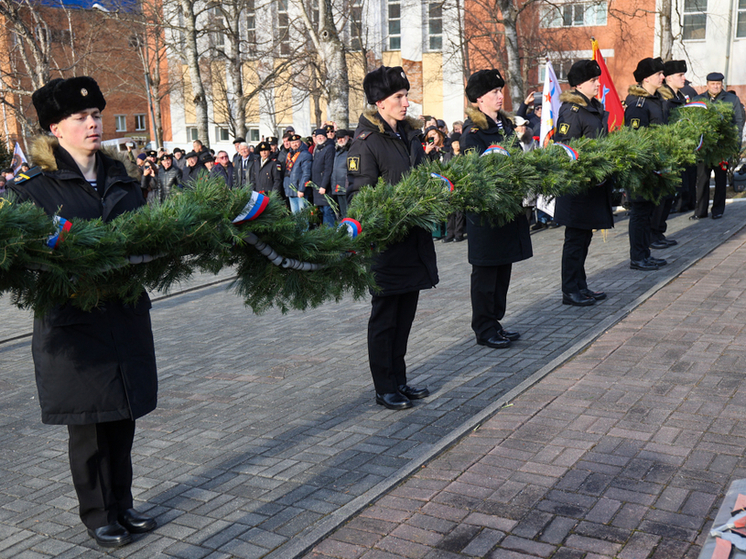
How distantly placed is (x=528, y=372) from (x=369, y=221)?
83.7 inches

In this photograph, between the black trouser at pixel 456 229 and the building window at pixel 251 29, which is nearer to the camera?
the black trouser at pixel 456 229

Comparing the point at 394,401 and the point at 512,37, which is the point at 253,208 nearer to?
the point at 394,401

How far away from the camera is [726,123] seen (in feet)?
34.9

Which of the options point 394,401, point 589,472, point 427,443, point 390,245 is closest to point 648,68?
point 390,245

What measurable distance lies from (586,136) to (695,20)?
3350 centimetres

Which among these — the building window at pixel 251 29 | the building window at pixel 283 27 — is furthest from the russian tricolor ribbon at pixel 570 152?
the building window at pixel 251 29

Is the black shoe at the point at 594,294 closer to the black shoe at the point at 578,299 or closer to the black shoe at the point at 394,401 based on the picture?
the black shoe at the point at 578,299

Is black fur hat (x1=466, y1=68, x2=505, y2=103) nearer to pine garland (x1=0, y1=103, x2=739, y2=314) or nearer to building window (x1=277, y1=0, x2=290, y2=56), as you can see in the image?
pine garland (x1=0, y1=103, x2=739, y2=314)

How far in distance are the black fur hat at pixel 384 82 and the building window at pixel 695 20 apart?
35.9m

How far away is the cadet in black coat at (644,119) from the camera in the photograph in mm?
9195

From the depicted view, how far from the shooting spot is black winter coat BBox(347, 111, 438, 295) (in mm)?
5191

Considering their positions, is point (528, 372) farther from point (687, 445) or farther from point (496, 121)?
point (496, 121)

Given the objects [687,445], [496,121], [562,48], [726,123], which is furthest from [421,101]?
[687,445]

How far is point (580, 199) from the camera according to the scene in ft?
25.4
